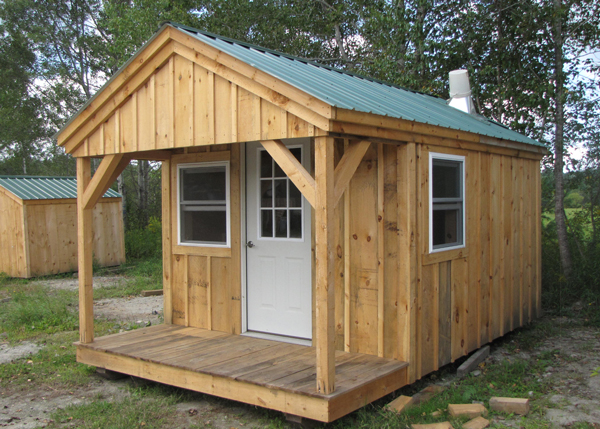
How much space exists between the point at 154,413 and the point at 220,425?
0.63 m

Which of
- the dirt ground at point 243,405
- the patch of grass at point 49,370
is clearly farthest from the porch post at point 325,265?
the patch of grass at point 49,370

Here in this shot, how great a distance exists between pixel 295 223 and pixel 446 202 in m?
1.57

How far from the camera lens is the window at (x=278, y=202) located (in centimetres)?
573

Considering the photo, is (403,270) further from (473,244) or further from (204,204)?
(204,204)

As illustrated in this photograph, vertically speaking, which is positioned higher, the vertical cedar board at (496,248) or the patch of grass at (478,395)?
the vertical cedar board at (496,248)

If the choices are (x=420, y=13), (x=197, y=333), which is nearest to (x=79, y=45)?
(x=420, y=13)

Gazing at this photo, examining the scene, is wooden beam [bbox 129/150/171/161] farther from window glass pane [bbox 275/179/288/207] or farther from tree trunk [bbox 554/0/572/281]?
tree trunk [bbox 554/0/572/281]

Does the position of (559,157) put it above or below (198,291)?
above

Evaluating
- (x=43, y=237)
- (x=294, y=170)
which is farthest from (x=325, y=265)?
(x=43, y=237)

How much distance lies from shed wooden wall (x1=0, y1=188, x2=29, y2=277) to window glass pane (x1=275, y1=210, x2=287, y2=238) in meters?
8.55

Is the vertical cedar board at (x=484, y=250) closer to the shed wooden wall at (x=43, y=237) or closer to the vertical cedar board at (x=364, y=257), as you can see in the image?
the vertical cedar board at (x=364, y=257)

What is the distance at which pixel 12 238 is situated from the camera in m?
12.3

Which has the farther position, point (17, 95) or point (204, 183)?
point (17, 95)

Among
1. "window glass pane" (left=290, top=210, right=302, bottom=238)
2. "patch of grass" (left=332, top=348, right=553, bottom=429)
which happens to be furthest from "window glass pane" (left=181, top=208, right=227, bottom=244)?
"patch of grass" (left=332, top=348, right=553, bottom=429)
